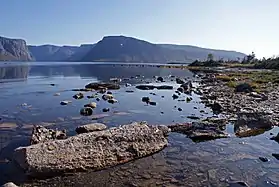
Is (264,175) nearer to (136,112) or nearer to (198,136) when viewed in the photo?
(198,136)

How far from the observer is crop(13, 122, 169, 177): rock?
14188 millimetres

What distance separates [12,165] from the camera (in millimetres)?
15508

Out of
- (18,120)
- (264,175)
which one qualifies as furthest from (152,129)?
(18,120)

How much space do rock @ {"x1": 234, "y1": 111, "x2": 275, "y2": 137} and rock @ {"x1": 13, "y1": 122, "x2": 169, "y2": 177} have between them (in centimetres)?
757

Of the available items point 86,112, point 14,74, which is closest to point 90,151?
point 86,112

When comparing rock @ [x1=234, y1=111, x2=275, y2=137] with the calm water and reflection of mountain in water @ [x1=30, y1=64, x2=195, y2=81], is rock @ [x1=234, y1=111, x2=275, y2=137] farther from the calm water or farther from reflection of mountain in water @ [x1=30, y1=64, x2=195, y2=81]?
reflection of mountain in water @ [x1=30, y1=64, x2=195, y2=81]

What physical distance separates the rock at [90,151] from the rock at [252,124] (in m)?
7.57

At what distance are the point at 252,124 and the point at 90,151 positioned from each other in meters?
14.1

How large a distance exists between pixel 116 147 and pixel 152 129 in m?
3.34

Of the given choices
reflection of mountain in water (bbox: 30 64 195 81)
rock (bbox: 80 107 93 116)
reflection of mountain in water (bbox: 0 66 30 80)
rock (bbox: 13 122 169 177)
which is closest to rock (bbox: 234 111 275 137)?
rock (bbox: 13 122 169 177)

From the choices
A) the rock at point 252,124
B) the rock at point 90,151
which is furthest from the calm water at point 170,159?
the rock at point 252,124

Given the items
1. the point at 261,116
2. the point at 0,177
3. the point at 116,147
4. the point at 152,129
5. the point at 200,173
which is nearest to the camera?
the point at 0,177

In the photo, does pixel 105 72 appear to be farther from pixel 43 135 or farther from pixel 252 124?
pixel 43 135

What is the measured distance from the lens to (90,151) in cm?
1552
